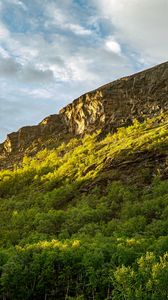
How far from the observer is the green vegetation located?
258 ft

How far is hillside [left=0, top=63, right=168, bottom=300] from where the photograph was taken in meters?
78.9

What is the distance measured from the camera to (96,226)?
11681 cm

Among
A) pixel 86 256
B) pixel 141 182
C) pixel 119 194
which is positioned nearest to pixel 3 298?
pixel 86 256

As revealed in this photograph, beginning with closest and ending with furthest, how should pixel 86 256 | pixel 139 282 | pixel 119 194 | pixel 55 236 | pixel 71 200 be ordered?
pixel 139 282 → pixel 86 256 → pixel 55 236 → pixel 119 194 → pixel 71 200

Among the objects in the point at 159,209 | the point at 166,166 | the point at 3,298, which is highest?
the point at 166,166

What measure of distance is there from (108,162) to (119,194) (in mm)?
27864

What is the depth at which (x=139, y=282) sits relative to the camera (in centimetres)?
6009

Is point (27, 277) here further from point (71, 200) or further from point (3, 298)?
point (71, 200)

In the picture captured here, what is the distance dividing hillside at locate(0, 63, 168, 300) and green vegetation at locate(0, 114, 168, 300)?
183 mm

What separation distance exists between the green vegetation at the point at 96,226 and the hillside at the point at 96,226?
183 mm

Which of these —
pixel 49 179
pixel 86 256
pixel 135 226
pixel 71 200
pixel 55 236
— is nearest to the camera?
pixel 86 256

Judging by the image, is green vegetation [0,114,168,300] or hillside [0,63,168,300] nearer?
green vegetation [0,114,168,300]

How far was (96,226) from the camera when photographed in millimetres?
116812

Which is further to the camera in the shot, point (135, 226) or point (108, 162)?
point (108, 162)
